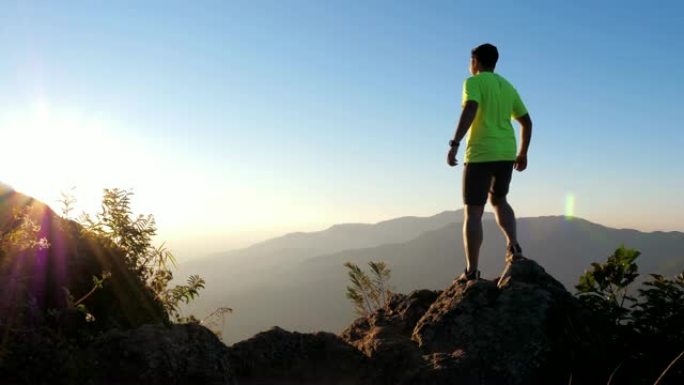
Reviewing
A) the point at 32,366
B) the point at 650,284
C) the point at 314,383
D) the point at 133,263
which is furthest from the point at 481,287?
the point at 32,366

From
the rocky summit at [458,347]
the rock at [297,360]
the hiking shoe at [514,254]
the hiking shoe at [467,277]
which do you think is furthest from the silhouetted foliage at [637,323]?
the rock at [297,360]

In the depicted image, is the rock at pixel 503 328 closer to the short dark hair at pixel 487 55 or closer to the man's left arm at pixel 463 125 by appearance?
the man's left arm at pixel 463 125

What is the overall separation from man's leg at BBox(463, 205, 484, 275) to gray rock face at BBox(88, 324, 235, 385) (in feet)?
11.1

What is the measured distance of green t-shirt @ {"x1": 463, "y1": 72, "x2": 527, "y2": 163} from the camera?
6703 mm

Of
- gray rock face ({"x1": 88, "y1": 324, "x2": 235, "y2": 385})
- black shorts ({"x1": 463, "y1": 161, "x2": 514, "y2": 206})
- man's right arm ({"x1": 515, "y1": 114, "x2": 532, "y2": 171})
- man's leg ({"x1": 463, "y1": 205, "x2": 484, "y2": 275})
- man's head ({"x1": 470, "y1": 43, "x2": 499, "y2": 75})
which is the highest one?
man's head ({"x1": 470, "y1": 43, "x2": 499, "y2": 75})

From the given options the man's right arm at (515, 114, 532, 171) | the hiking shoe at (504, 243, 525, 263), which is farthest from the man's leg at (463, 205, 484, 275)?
the man's right arm at (515, 114, 532, 171)

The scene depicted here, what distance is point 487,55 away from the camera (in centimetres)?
702

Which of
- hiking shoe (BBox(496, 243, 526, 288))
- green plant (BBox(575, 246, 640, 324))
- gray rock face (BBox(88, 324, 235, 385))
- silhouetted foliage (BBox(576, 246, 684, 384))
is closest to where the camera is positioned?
gray rock face (BBox(88, 324, 235, 385))

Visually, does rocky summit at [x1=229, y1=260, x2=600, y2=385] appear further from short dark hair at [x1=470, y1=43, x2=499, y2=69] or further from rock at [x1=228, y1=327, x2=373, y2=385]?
short dark hair at [x1=470, y1=43, x2=499, y2=69]

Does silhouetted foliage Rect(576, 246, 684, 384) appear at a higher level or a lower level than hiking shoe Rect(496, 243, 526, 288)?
lower

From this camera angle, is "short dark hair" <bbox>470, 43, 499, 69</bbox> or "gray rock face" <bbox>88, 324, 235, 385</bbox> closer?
"gray rock face" <bbox>88, 324, 235, 385</bbox>

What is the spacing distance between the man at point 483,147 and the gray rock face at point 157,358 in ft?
11.4

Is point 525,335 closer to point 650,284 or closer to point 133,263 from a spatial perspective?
point 650,284

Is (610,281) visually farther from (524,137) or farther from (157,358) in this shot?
(157,358)
